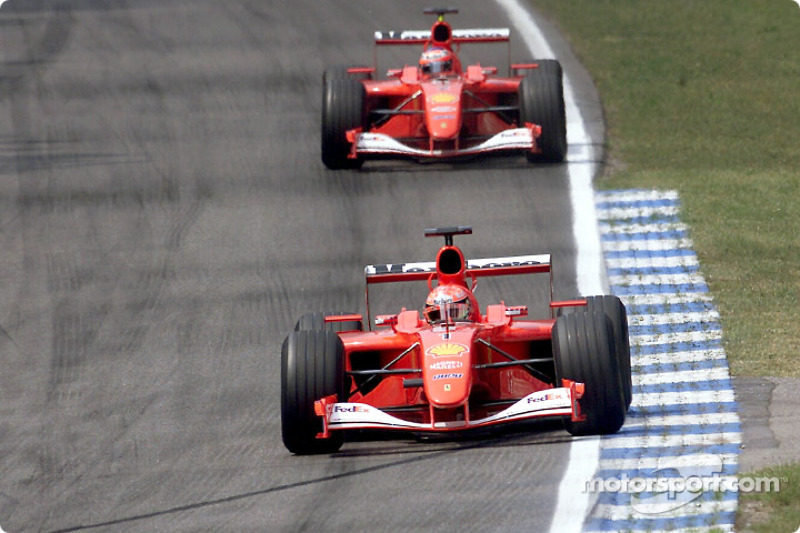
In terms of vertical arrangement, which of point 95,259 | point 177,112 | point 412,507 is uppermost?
point 177,112

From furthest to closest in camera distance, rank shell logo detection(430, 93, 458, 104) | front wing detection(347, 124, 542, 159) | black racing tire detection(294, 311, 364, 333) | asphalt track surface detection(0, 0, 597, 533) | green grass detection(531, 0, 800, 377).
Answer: shell logo detection(430, 93, 458, 104), front wing detection(347, 124, 542, 159), green grass detection(531, 0, 800, 377), black racing tire detection(294, 311, 364, 333), asphalt track surface detection(0, 0, 597, 533)

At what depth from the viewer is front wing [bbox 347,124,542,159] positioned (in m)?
21.2

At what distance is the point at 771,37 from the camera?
28.5m

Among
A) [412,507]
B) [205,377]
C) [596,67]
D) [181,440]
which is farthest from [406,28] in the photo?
[412,507]

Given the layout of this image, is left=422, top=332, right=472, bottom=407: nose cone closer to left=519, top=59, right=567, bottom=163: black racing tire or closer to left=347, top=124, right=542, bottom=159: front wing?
left=347, top=124, right=542, bottom=159: front wing

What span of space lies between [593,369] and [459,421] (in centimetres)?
120

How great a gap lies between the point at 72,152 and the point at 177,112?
219 cm

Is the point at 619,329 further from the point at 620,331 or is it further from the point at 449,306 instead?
the point at 449,306

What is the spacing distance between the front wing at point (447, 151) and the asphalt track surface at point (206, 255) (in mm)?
672

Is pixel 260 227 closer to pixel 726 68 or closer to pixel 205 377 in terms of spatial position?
pixel 205 377

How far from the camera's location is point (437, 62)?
22469 millimetres

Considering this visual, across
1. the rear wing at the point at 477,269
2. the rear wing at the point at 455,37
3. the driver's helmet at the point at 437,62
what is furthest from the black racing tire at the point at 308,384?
the rear wing at the point at 455,37

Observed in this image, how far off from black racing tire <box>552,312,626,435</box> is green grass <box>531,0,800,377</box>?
2.71 meters

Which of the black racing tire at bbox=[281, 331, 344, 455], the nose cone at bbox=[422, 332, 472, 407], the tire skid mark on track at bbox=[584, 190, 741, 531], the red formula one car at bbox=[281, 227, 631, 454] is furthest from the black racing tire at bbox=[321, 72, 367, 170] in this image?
the black racing tire at bbox=[281, 331, 344, 455]
